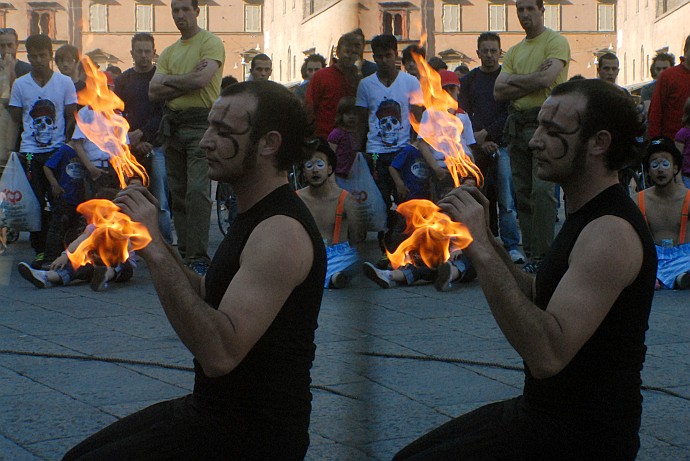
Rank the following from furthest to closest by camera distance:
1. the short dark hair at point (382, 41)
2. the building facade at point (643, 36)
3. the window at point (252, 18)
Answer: the building facade at point (643, 36), the window at point (252, 18), the short dark hair at point (382, 41)

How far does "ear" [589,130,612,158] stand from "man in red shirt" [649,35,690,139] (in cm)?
530

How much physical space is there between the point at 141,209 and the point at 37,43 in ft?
17.9

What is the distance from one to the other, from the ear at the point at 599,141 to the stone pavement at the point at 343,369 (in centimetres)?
62

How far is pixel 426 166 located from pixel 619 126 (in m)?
4.38

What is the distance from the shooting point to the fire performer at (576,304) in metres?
2.27

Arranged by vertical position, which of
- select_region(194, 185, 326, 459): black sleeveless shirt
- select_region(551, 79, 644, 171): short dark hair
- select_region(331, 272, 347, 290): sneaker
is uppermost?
select_region(551, 79, 644, 171): short dark hair

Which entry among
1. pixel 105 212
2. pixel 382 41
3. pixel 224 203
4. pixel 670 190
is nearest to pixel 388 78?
pixel 670 190

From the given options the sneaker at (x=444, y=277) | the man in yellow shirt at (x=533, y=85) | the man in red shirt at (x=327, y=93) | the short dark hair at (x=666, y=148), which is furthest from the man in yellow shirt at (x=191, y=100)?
the short dark hair at (x=666, y=148)

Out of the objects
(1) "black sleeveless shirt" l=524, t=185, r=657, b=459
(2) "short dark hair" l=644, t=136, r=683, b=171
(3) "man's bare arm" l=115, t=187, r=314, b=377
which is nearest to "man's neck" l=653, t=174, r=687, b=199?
(2) "short dark hair" l=644, t=136, r=683, b=171

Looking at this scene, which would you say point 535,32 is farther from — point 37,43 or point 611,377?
point 611,377

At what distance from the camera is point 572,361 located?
93.7 inches

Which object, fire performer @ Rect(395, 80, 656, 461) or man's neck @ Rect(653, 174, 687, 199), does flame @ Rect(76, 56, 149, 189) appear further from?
man's neck @ Rect(653, 174, 687, 199)

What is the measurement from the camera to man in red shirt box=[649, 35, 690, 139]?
24.9 ft

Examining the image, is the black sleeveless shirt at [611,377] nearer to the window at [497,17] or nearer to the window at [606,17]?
the window at [606,17]
